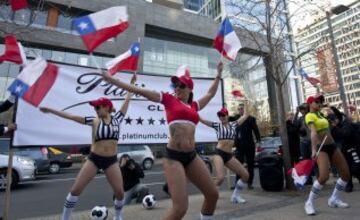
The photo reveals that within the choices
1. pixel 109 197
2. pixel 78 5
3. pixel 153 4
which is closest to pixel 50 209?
pixel 109 197

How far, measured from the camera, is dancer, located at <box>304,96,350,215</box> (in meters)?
6.14

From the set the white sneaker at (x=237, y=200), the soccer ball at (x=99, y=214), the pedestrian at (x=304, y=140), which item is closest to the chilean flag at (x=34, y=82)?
the soccer ball at (x=99, y=214)

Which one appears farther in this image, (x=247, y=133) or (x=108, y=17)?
(x=247, y=133)

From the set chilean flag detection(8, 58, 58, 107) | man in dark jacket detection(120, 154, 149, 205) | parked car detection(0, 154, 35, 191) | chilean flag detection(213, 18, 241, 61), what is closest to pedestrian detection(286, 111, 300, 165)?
man in dark jacket detection(120, 154, 149, 205)

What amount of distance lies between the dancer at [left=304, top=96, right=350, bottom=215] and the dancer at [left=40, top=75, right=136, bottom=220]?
3316 millimetres

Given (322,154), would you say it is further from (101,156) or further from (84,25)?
(84,25)

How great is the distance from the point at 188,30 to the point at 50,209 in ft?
112

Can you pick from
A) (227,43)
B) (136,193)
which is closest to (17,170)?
(136,193)

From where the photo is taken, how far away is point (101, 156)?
5.54 meters

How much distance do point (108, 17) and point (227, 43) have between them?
2134mm

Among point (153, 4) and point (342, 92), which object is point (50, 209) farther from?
point (153, 4)

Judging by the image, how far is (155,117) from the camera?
9.55 meters

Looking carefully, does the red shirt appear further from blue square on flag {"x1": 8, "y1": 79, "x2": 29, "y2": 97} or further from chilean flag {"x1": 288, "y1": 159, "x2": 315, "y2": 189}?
chilean flag {"x1": 288, "y1": 159, "x2": 315, "y2": 189}

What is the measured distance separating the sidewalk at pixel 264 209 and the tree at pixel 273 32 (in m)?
1.11
